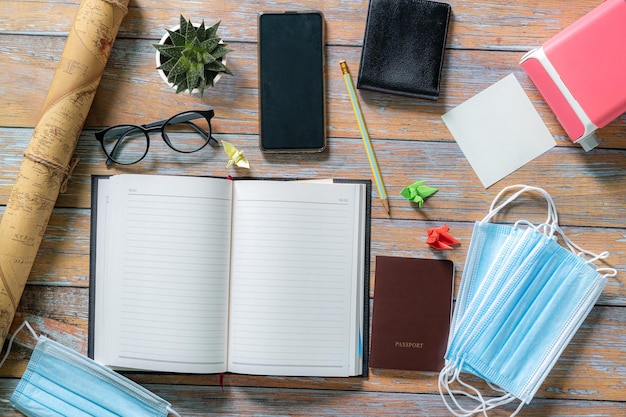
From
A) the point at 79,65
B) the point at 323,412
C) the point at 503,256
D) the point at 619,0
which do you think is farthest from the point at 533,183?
the point at 79,65

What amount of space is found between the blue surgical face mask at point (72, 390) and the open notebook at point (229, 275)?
3 centimetres

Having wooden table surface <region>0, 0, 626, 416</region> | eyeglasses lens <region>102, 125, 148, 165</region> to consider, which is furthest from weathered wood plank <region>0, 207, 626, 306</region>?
eyeglasses lens <region>102, 125, 148, 165</region>

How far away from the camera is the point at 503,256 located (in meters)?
0.94

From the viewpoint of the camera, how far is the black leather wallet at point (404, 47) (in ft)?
3.08

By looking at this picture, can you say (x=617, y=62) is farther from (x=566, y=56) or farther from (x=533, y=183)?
(x=533, y=183)

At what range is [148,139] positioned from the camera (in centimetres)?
95

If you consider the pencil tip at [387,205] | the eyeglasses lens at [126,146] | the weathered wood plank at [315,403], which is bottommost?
the weathered wood plank at [315,403]

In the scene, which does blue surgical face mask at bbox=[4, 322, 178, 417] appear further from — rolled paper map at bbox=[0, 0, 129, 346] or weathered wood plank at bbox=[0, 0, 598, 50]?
weathered wood plank at bbox=[0, 0, 598, 50]

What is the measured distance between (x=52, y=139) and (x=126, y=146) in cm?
11

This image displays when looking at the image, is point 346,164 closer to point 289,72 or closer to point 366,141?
point 366,141

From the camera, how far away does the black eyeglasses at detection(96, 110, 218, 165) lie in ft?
3.11

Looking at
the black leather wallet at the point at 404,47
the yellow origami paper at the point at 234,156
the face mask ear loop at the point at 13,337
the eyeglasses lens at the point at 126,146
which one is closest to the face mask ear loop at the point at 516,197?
the black leather wallet at the point at 404,47

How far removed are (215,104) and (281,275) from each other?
31 centimetres

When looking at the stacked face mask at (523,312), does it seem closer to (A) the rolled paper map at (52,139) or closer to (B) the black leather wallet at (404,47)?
(B) the black leather wallet at (404,47)
